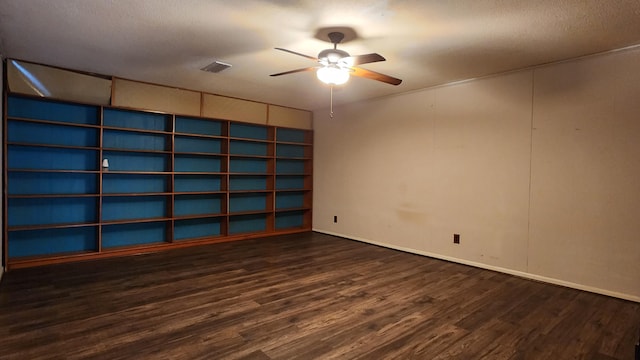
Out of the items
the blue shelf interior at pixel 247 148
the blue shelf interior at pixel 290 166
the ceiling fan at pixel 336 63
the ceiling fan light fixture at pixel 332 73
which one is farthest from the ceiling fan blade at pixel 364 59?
the blue shelf interior at pixel 290 166

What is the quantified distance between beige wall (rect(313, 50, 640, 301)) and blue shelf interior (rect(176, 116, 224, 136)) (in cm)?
231

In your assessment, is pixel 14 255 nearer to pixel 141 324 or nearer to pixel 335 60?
pixel 141 324

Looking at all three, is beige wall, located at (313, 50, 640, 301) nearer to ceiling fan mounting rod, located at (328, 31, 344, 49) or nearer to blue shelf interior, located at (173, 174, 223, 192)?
ceiling fan mounting rod, located at (328, 31, 344, 49)

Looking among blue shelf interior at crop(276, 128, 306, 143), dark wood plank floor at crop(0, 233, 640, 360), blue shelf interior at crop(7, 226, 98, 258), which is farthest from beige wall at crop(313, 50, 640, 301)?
blue shelf interior at crop(7, 226, 98, 258)

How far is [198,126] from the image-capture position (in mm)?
5258

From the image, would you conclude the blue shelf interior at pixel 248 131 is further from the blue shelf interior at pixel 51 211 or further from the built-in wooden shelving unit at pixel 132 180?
the blue shelf interior at pixel 51 211

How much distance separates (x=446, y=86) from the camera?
4461mm

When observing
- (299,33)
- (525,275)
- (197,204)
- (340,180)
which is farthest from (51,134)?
(525,275)

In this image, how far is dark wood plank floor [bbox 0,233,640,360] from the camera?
2160 mm

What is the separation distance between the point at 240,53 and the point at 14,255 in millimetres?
3517

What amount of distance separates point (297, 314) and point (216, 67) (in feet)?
9.26

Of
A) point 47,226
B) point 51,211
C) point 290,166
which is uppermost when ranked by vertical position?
point 290,166

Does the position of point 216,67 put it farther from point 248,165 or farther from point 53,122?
point 248,165

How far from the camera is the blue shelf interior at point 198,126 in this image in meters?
5.07
